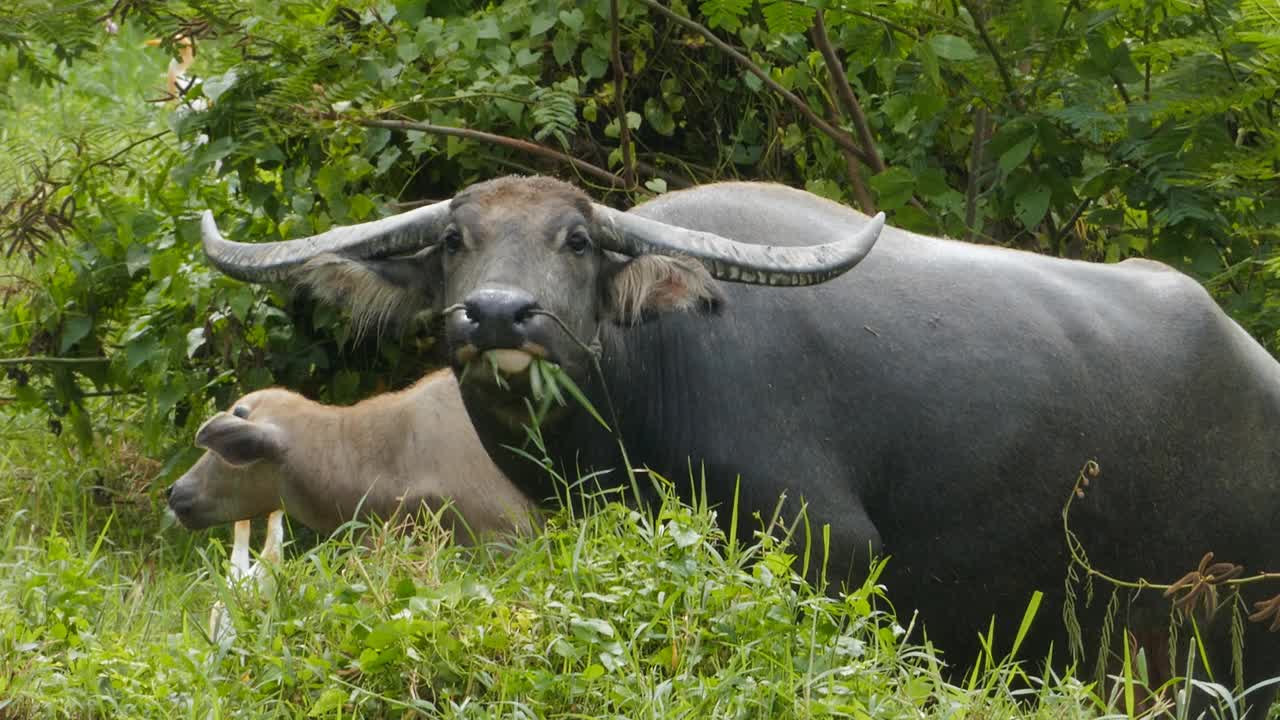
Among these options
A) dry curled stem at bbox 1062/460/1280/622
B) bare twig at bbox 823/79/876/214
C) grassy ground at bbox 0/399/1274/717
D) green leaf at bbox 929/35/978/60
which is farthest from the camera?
bare twig at bbox 823/79/876/214

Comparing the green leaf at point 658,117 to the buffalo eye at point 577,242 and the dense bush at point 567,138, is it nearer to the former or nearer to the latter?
the dense bush at point 567,138

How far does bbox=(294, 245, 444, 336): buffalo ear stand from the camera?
5.41 m

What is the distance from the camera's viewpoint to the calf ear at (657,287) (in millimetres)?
5184

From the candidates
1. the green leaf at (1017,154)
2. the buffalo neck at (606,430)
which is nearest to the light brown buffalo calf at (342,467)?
the buffalo neck at (606,430)

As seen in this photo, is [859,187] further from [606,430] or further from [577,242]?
[577,242]

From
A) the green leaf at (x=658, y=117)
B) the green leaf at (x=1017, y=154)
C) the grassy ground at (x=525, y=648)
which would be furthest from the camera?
the green leaf at (x=658, y=117)

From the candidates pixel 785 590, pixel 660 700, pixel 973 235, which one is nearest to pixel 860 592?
pixel 785 590

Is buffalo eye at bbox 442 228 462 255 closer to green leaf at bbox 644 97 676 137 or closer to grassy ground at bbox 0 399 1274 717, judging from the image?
grassy ground at bbox 0 399 1274 717

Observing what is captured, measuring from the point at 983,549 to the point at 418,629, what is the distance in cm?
234

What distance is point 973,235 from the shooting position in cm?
746

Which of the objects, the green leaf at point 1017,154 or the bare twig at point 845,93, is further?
the bare twig at point 845,93

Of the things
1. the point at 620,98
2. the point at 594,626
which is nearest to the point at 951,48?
the point at 620,98

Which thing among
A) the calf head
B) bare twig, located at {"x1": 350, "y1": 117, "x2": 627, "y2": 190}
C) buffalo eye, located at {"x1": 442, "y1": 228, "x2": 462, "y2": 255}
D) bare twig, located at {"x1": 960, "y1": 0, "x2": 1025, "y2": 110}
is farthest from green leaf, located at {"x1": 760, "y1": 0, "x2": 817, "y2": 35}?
the calf head

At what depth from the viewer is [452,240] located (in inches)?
203
